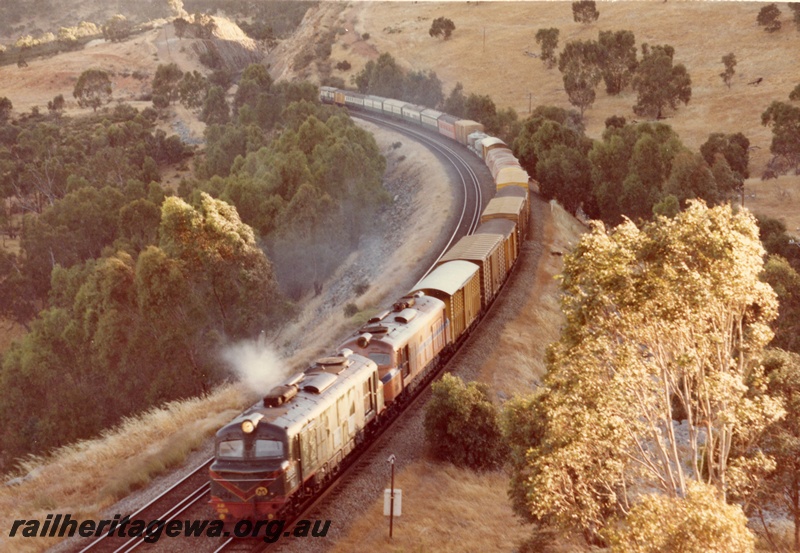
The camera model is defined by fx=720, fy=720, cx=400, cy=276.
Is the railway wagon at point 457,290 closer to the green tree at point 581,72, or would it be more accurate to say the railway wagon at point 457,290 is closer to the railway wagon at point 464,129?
the railway wagon at point 464,129

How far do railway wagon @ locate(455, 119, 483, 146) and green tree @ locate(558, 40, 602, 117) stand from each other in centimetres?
2494

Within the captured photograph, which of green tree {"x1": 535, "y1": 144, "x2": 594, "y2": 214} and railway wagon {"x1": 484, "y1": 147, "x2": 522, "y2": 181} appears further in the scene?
railway wagon {"x1": 484, "y1": 147, "x2": 522, "y2": 181}

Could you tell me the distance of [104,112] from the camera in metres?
134

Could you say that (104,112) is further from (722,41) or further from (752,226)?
(752,226)

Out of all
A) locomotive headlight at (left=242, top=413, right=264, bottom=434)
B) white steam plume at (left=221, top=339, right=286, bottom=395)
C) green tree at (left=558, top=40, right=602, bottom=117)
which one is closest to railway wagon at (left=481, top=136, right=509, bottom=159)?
green tree at (left=558, top=40, right=602, bottom=117)

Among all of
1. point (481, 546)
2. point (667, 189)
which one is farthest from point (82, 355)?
point (667, 189)

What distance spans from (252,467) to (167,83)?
434 ft

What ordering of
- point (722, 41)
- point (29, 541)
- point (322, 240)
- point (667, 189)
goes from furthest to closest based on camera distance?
point (722, 41), point (667, 189), point (322, 240), point (29, 541)

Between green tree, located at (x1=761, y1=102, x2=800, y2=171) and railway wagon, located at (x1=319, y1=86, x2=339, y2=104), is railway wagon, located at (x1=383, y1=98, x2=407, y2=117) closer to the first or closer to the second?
railway wagon, located at (x1=319, y1=86, x2=339, y2=104)

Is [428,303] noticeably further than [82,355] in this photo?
No

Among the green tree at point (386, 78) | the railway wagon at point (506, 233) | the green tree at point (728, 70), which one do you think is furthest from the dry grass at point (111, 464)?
the green tree at point (386, 78)

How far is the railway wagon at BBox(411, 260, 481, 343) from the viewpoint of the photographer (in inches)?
1355

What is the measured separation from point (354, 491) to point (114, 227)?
1978 inches

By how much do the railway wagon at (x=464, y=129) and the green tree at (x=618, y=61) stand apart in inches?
1410
